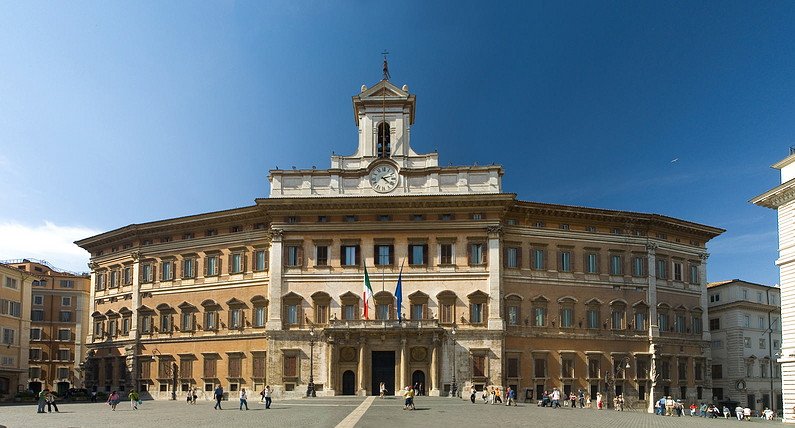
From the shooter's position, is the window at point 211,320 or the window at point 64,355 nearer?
the window at point 211,320

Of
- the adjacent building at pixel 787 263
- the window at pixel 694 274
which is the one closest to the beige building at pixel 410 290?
the window at pixel 694 274

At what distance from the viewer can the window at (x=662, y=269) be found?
209ft

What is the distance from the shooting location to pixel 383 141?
2470 inches

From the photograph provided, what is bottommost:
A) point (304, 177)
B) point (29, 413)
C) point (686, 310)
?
point (29, 413)

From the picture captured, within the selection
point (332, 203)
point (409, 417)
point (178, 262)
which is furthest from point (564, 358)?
point (178, 262)

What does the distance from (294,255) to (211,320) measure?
28.5 ft

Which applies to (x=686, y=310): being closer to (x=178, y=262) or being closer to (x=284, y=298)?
(x=284, y=298)

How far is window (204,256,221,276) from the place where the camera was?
6338 centimetres

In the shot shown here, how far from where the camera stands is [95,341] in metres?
69.4

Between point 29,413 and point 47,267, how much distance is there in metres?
57.8

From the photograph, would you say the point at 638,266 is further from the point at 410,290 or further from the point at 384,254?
the point at 384,254

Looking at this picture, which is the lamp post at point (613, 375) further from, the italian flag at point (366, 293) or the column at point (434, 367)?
the italian flag at point (366, 293)

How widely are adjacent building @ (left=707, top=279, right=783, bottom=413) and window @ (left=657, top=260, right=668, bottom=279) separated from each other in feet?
27.8

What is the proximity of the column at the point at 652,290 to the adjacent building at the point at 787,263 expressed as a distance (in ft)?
58.8
